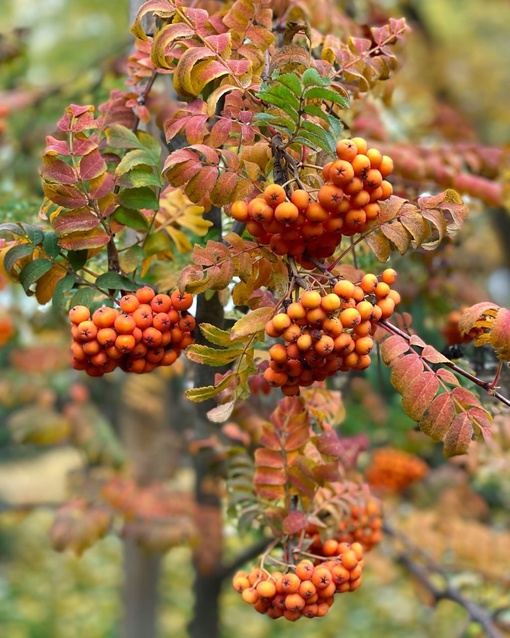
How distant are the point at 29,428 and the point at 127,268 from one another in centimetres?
245

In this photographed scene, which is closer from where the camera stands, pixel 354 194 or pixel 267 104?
pixel 354 194

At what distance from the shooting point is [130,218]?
3.88ft

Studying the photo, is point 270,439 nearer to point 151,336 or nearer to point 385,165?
point 151,336

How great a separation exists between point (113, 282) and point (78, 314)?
0.37ft

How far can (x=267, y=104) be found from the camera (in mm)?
1062

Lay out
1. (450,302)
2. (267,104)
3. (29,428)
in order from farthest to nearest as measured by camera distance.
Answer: (29,428), (450,302), (267,104)

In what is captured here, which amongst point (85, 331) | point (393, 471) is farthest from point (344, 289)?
point (393, 471)

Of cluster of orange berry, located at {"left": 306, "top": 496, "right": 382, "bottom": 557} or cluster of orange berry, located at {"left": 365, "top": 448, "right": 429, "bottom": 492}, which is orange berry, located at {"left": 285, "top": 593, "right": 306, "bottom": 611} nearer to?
cluster of orange berry, located at {"left": 306, "top": 496, "right": 382, "bottom": 557}

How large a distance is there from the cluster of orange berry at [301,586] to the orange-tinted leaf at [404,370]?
0.34 m

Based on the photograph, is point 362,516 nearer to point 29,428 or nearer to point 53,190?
point 53,190

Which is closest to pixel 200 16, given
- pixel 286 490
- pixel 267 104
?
pixel 267 104

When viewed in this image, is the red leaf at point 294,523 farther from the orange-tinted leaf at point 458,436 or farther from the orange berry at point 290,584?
the orange-tinted leaf at point 458,436

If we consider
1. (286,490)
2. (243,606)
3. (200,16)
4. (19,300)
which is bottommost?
(243,606)

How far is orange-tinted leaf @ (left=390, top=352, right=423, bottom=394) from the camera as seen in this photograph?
39.9 inches
